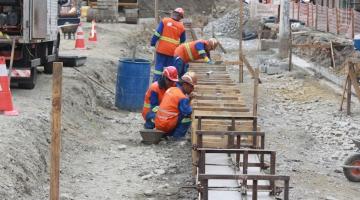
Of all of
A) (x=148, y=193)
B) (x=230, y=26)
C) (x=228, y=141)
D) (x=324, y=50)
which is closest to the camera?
(x=148, y=193)

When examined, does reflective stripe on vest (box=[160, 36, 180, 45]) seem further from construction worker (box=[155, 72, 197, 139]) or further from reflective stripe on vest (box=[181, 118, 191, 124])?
reflective stripe on vest (box=[181, 118, 191, 124])

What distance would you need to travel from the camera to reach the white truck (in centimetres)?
1168

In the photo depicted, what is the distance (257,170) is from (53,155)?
2951 millimetres

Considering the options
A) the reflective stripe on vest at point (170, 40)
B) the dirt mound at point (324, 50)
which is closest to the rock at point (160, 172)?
the reflective stripe on vest at point (170, 40)

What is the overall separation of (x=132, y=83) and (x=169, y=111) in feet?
10.1

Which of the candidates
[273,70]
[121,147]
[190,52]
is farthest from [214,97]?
[273,70]

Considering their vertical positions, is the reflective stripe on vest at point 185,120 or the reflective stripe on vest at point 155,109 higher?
the reflective stripe on vest at point 155,109

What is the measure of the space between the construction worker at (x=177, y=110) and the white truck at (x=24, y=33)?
122 inches

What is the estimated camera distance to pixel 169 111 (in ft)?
32.2

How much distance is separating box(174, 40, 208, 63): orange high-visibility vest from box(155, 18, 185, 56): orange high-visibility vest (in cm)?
80

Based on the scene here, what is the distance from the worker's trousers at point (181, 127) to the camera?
9.92 m

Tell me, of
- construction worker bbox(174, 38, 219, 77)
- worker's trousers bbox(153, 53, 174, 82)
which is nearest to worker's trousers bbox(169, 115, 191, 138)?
construction worker bbox(174, 38, 219, 77)

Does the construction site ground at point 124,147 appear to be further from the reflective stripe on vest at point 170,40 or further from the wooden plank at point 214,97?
the reflective stripe on vest at point 170,40

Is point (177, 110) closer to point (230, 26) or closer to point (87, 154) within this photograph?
point (87, 154)
